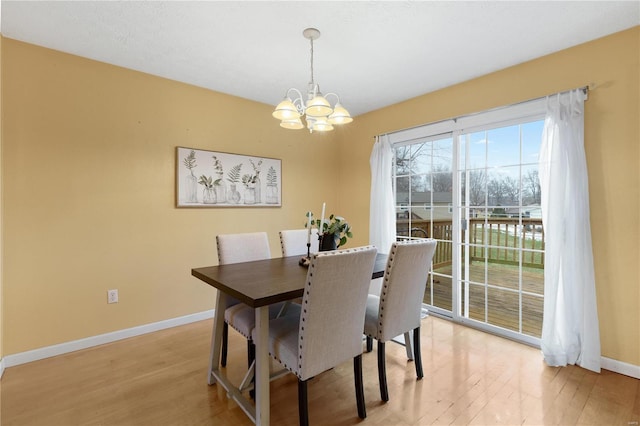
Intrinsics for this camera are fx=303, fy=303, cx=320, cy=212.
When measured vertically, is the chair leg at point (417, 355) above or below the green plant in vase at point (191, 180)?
below

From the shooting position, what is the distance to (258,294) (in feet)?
4.93

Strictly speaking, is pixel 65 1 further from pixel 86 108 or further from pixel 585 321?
pixel 585 321

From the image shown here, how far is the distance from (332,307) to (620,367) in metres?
2.29

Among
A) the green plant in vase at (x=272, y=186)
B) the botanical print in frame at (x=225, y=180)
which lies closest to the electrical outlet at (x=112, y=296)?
the botanical print in frame at (x=225, y=180)

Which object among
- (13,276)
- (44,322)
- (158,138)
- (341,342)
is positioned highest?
(158,138)

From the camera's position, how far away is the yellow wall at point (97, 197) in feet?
7.64

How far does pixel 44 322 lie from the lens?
7.98ft

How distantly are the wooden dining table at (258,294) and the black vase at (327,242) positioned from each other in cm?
24

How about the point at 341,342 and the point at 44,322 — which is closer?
the point at 341,342

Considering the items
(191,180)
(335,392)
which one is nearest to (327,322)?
(335,392)

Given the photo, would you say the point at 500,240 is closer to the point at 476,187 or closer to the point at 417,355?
the point at 476,187

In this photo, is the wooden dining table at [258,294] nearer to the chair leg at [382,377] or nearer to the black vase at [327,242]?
the black vase at [327,242]

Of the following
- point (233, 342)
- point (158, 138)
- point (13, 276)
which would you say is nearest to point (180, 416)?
point (233, 342)

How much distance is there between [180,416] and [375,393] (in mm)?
1185
